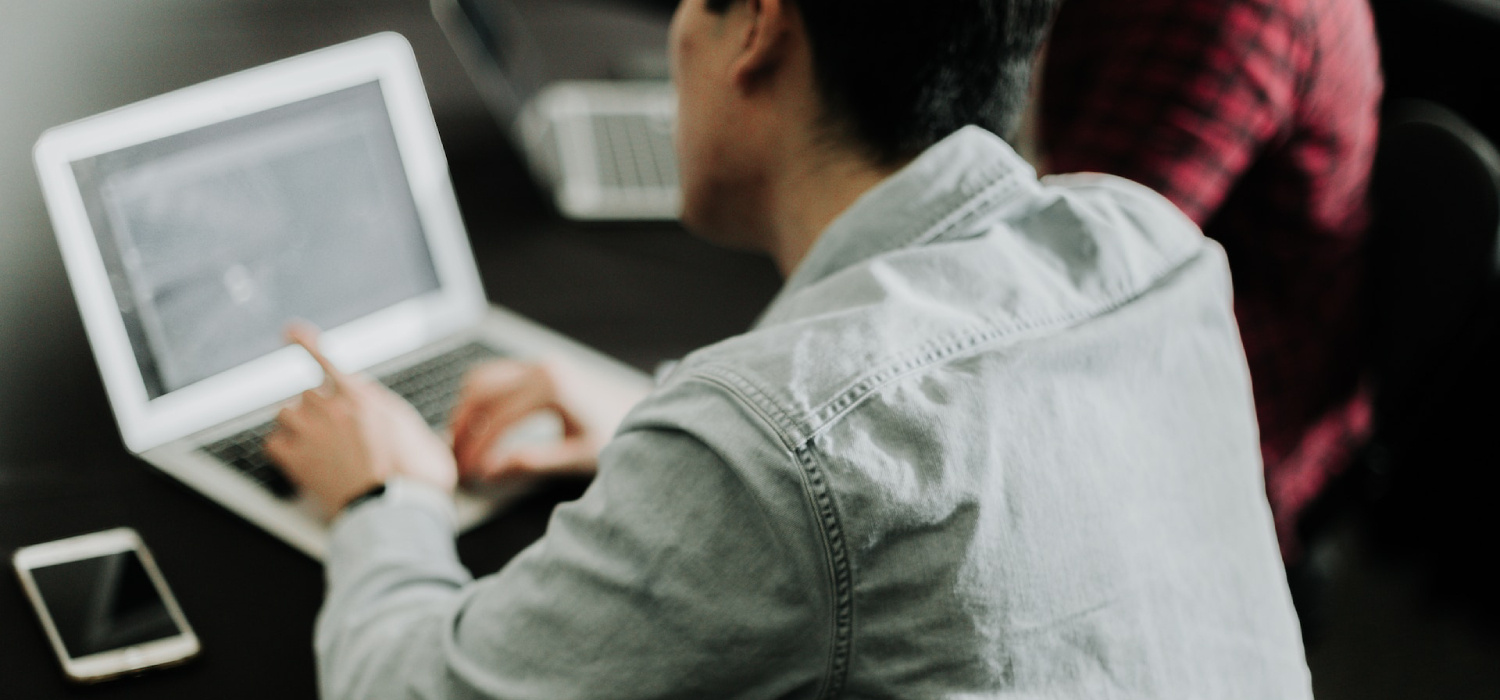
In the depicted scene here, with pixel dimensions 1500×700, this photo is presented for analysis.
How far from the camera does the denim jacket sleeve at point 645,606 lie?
0.57 m

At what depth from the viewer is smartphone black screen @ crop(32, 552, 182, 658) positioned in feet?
2.44

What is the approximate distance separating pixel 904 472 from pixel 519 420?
1.60 ft

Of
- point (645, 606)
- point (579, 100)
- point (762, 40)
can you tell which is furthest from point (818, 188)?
point (579, 100)

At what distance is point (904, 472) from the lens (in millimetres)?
567

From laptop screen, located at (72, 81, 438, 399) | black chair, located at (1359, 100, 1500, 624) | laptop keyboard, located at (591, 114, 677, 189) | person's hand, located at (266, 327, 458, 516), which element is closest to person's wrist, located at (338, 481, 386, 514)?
person's hand, located at (266, 327, 458, 516)

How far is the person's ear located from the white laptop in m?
0.36

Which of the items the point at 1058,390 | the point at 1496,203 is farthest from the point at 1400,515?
the point at 1058,390

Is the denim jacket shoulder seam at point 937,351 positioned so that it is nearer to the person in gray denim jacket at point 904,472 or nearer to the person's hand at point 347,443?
the person in gray denim jacket at point 904,472

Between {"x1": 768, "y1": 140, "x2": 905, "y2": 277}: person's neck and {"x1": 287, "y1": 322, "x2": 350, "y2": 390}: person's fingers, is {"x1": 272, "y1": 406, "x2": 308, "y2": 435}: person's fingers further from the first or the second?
{"x1": 768, "y1": 140, "x2": 905, "y2": 277}: person's neck

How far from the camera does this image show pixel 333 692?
2.31ft

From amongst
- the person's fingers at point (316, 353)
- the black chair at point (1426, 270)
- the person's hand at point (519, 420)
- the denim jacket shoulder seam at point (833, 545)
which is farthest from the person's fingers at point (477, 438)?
the black chair at point (1426, 270)

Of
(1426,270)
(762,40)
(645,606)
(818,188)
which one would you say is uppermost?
(762,40)

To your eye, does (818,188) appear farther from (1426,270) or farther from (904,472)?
(1426,270)

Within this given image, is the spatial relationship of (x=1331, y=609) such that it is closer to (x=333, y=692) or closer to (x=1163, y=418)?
(x=1163, y=418)
